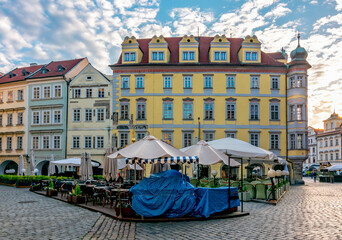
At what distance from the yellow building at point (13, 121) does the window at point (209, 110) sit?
21545 mm

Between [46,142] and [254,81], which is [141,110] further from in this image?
[254,81]

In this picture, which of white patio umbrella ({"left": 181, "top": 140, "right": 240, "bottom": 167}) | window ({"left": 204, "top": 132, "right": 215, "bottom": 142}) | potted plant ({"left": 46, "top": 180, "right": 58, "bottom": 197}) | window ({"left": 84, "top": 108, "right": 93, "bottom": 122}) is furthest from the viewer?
window ({"left": 84, "top": 108, "right": 93, "bottom": 122})

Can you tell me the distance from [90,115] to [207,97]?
13.1 metres

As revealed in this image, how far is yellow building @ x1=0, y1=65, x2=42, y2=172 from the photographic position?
141ft

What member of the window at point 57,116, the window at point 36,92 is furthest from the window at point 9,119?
the window at point 57,116

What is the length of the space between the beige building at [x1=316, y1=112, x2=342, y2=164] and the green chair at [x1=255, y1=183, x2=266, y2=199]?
6643 cm

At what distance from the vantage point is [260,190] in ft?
61.8

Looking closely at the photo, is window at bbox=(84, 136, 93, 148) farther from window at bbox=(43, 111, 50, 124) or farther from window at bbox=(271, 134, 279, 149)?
window at bbox=(271, 134, 279, 149)

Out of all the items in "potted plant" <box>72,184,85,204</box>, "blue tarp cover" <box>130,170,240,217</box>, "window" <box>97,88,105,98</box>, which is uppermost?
"window" <box>97,88,105,98</box>

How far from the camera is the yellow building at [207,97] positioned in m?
37.3

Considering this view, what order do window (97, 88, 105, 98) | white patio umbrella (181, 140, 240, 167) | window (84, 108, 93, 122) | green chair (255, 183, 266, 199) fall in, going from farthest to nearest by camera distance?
1. window (84, 108, 93, 122)
2. window (97, 88, 105, 98)
3. green chair (255, 183, 266, 199)
4. white patio umbrella (181, 140, 240, 167)

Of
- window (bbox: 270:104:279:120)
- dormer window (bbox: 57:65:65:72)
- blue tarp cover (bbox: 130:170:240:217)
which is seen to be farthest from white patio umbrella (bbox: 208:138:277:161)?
dormer window (bbox: 57:65:65:72)

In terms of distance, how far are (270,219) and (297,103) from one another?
2680cm

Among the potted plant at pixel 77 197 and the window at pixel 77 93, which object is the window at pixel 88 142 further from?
the potted plant at pixel 77 197
